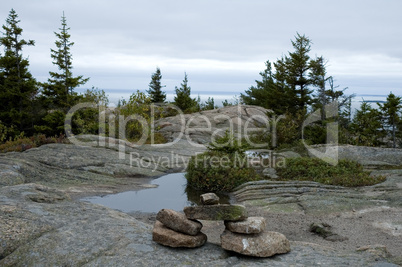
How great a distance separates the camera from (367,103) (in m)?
28.1

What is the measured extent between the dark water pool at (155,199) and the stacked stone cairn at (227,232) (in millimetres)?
5104

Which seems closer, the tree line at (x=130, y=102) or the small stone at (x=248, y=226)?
the small stone at (x=248, y=226)

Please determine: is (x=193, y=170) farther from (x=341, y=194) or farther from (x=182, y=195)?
(x=341, y=194)

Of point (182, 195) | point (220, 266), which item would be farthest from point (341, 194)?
point (220, 266)

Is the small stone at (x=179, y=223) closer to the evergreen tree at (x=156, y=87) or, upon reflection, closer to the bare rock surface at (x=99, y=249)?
the bare rock surface at (x=99, y=249)

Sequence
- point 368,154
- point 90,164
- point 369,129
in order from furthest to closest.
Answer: point 369,129
point 368,154
point 90,164

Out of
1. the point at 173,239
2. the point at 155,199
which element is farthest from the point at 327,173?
the point at 173,239

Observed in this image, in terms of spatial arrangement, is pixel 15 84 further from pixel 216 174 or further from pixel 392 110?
pixel 392 110

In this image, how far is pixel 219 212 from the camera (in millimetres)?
6348

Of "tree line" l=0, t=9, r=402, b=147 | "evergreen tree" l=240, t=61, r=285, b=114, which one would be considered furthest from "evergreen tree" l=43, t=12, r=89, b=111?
"evergreen tree" l=240, t=61, r=285, b=114

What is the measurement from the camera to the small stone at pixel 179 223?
6.35 metres

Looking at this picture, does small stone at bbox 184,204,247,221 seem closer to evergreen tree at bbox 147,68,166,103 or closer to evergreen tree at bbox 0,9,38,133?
evergreen tree at bbox 0,9,38,133

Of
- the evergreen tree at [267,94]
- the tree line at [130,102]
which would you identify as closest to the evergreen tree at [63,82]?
the tree line at [130,102]

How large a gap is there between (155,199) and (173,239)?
667cm
